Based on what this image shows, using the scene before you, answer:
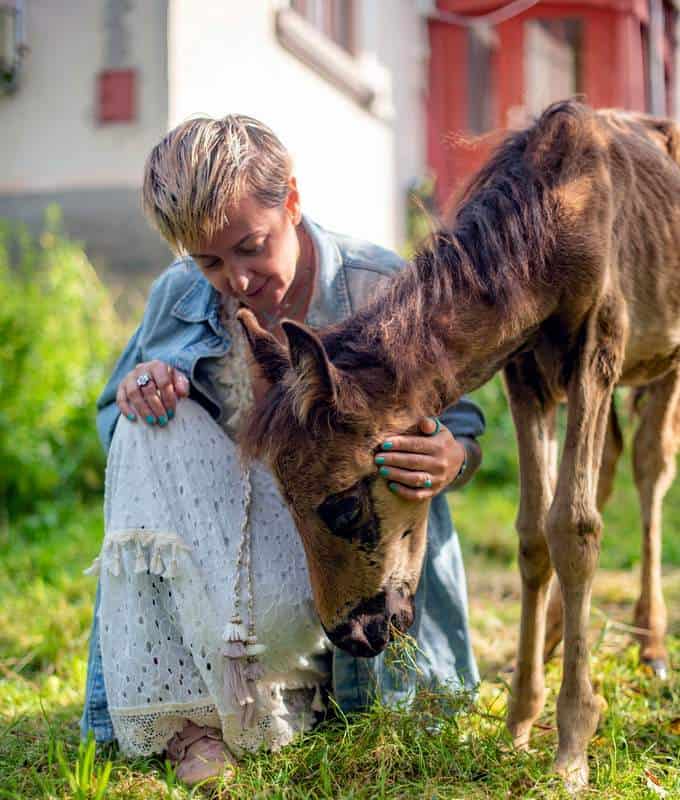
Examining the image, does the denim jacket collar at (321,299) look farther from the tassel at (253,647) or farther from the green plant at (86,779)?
the green plant at (86,779)

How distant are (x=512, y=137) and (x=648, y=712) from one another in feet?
6.12

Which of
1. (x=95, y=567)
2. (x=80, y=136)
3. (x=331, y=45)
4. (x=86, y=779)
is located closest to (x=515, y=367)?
(x=95, y=567)

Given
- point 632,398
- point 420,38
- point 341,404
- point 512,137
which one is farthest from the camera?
point 420,38

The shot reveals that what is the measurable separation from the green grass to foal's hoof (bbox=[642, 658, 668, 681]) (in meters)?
0.05

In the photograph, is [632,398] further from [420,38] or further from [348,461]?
[420,38]

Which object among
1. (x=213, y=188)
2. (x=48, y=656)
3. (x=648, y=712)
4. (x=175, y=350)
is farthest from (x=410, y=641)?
(x=48, y=656)

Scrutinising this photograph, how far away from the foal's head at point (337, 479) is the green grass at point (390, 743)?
0.31 meters

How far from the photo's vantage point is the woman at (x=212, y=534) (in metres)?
3.03

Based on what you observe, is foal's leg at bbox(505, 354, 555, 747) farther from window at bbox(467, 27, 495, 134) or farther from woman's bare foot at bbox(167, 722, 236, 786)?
window at bbox(467, 27, 495, 134)

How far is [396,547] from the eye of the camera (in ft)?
9.49

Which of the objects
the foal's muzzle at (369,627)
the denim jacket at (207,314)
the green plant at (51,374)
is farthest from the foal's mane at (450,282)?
the green plant at (51,374)

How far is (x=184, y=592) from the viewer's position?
306cm

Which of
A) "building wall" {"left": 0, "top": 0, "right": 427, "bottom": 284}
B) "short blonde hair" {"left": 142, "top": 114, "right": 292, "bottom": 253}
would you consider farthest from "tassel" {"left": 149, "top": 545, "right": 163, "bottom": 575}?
"building wall" {"left": 0, "top": 0, "right": 427, "bottom": 284}

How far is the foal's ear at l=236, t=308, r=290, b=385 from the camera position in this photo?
281 cm
